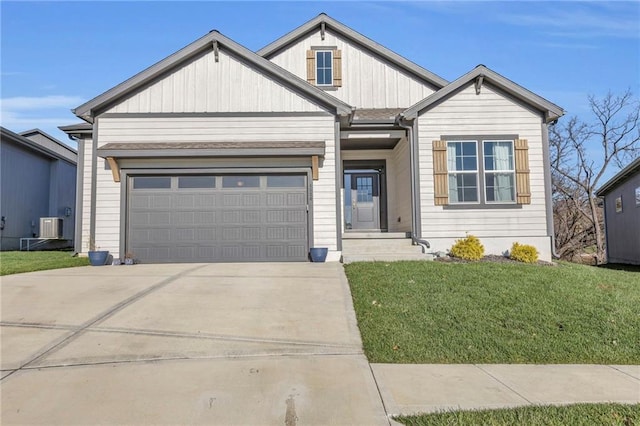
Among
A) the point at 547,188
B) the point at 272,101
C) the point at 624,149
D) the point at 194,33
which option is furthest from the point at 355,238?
the point at 624,149

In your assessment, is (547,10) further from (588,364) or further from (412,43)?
(588,364)

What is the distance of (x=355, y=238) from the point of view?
10680mm

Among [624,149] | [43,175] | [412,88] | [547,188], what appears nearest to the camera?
[547,188]

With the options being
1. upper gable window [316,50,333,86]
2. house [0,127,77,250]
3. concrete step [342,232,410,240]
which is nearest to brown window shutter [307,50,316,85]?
upper gable window [316,50,333,86]

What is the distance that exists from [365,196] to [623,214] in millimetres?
11167

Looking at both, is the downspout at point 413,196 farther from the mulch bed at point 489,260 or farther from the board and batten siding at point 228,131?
the board and batten siding at point 228,131

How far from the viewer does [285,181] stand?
1033 centimetres

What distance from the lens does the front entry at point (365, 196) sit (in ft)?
43.7

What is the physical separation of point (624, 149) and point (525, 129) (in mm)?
19533

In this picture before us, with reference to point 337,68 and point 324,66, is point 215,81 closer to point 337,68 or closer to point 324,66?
point 324,66

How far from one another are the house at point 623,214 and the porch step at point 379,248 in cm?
977

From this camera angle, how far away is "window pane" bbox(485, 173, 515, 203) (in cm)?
1051

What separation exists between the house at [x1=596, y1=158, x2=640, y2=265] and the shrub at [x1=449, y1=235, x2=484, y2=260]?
28.2 feet

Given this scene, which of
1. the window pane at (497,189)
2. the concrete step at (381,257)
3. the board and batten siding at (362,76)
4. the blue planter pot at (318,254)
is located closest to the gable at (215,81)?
the board and batten siding at (362,76)
